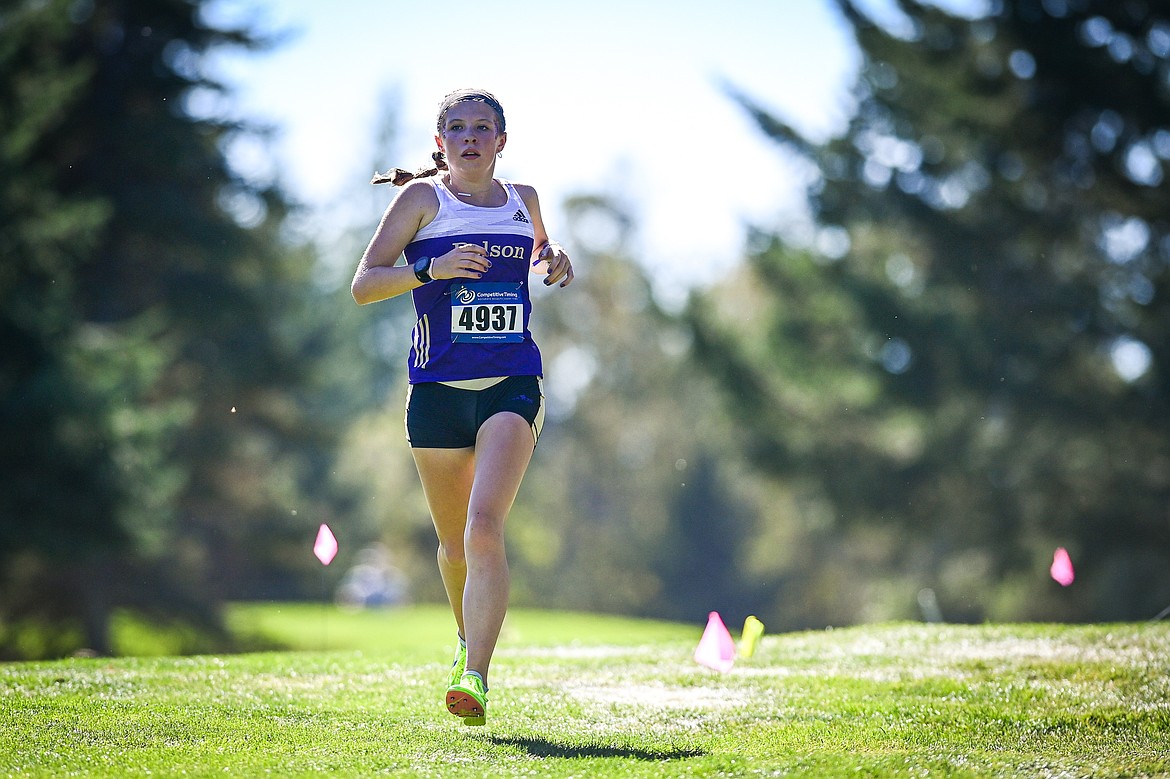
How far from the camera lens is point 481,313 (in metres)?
5.09

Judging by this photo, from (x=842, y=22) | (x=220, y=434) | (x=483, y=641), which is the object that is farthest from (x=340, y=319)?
(x=483, y=641)

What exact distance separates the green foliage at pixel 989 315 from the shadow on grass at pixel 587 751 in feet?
67.4

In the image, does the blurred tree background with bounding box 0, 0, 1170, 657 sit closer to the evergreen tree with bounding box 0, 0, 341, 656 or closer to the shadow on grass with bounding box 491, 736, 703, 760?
the evergreen tree with bounding box 0, 0, 341, 656

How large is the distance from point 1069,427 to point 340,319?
68.5 feet

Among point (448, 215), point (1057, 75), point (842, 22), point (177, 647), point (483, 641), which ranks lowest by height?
point (177, 647)

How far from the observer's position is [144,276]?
75.0ft

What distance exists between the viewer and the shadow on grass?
14.4 feet

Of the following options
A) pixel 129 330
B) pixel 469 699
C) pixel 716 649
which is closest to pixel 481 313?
pixel 469 699

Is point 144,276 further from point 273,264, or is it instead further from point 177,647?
point 177,647

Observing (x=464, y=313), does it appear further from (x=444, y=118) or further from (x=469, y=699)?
(x=469, y=699)

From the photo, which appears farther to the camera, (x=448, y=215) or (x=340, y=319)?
(x=340, y=319)

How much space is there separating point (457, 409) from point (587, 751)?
4.79 feet

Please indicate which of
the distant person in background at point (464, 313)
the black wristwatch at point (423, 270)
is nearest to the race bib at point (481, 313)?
the distant person in background at point (464, 313)

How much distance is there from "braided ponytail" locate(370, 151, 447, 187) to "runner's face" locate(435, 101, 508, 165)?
318 mm
